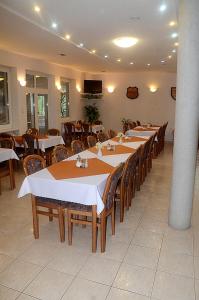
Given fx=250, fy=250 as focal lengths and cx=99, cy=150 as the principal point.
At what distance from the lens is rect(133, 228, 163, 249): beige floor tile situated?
2.95 meters

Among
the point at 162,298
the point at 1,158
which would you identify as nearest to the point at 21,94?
the point at 1,158

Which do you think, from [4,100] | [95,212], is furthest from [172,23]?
[4,100]

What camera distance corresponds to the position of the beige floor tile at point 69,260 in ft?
8.21

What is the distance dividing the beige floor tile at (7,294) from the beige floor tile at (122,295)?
816mm

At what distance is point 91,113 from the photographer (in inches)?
469

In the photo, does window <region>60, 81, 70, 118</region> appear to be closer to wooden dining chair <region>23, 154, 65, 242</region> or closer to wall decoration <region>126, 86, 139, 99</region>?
wall decoration <region>126, 86, 139, 99</region>

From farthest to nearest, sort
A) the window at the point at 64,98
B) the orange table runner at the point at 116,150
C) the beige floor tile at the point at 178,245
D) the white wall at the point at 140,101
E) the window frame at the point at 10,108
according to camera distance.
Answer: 1. the white wall at the point at 140,101
2. the window at the point at 64,98
3. the window frame at the point at 10,108
4. the orange table runner at the point at 116,150
5. the beige floor tile at the point at 178,245

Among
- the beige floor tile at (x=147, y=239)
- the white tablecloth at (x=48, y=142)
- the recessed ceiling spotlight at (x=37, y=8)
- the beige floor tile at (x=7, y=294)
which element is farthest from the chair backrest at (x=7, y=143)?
the beige floor tile at (x=7, y=294)

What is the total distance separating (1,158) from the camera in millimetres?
4457

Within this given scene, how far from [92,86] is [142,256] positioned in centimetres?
992

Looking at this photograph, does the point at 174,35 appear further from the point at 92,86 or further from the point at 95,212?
the point at 92,86

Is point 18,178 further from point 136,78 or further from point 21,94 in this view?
point 136,78

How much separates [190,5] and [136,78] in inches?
349

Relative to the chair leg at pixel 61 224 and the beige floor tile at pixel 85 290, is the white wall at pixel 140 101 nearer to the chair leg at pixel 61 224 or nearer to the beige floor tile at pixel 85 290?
the chair leg at pixel 61 224
